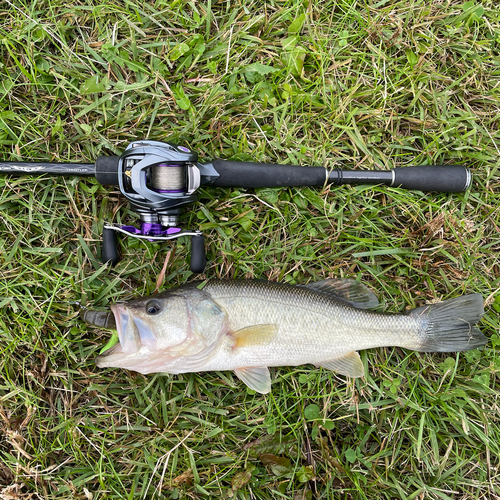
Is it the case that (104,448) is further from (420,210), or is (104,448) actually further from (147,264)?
(420,210)

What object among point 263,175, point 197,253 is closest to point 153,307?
point 197,253

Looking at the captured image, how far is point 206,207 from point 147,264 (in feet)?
2.14

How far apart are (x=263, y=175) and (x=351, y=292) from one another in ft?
3.78

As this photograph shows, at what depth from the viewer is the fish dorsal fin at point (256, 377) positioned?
2.75 metres

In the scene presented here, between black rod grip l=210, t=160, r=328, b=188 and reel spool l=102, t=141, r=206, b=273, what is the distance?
0.26 metres

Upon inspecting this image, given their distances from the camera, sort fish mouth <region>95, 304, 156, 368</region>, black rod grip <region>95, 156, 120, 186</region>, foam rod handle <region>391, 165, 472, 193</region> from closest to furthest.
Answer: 1. fish mouth <region>95, 304, 156, 368</region>
2. black rod grip <region>95, 156, 120, 186</region>
3. foam rod handle <region>391, 165, 472, 193</region>

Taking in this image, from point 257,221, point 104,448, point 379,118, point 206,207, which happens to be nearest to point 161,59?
point 206,207

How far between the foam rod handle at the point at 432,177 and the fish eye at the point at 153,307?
2.06 m

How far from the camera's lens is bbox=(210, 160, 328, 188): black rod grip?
110 inches

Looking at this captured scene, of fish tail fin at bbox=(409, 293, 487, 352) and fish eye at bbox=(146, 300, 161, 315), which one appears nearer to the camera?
fish eye at bbox=(146, 300, 161, 315)

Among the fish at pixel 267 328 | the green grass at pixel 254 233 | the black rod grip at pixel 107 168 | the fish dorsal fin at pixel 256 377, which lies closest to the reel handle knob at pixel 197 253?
the fish at pixel 267 328

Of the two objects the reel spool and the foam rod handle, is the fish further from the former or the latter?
the foam rod handle

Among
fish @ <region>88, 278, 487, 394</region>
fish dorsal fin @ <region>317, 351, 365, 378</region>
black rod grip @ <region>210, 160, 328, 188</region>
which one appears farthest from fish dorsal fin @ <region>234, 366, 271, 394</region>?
black rod grip @ <region>210, 160, 328, 188</region>

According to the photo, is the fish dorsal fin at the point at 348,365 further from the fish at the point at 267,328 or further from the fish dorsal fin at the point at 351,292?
the fish dorsal fin at the point at 351,292
